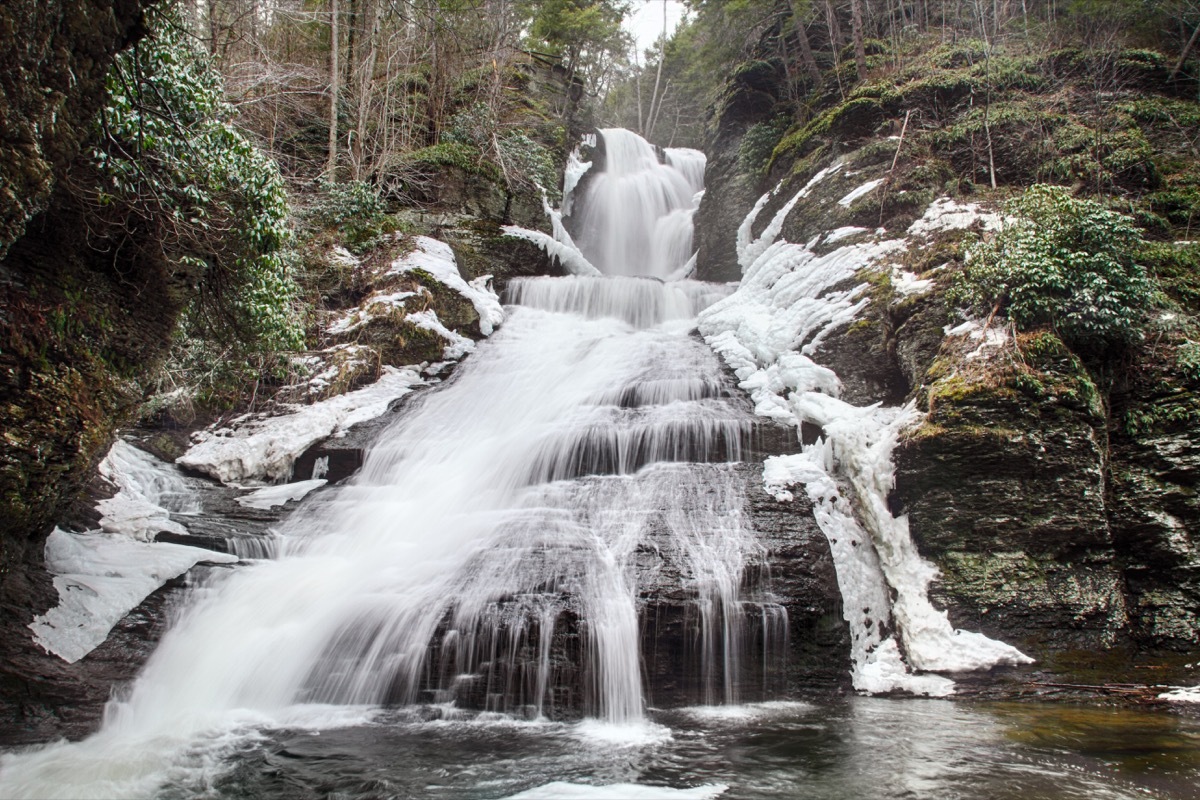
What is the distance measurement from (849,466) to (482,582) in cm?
455

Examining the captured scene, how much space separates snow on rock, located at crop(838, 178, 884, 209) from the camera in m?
11.6

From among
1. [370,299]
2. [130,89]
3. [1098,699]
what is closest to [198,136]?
[130,89]

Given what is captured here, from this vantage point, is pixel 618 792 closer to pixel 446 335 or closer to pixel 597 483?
pixel 597 483

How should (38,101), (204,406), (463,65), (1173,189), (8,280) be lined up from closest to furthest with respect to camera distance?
(38,101) < (8,280) < (1173,189) < (204,406) < (463,65)

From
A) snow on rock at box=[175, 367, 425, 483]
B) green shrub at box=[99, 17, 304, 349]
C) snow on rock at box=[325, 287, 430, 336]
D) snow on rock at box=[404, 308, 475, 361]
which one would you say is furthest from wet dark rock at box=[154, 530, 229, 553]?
snow on rock at box=[404, 308, 475, 361]

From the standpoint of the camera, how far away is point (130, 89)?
468 centimetres

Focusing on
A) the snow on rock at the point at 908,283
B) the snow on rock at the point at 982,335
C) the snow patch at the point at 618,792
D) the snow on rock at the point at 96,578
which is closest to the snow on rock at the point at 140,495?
the snow on rock at the point at 96,578

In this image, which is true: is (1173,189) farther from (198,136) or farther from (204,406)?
(204,406)

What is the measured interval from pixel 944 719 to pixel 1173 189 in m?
9.47

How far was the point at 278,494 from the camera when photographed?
8.54 m

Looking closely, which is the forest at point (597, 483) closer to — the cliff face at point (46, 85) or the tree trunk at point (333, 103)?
the cliff face at point (46, 85)

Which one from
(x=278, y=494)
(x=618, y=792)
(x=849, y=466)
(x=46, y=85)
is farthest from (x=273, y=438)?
(x=849, y=466)

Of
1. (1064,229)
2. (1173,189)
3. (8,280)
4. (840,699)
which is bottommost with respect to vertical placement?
(840,699)

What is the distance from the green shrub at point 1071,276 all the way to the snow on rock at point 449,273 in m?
9.14
